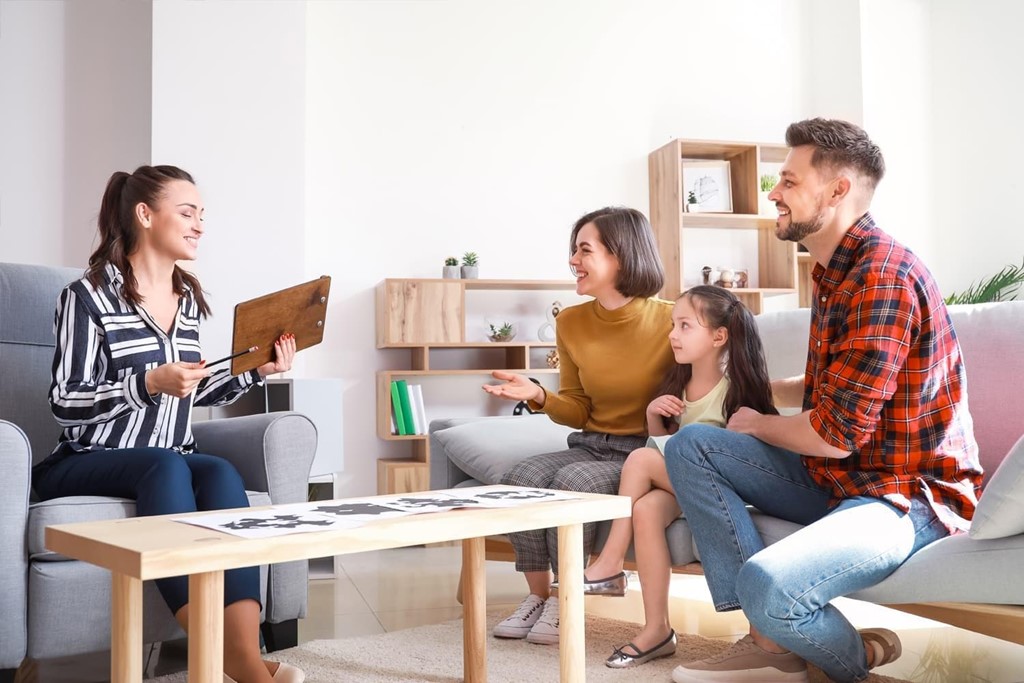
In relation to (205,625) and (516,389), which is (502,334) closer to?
(516,389)

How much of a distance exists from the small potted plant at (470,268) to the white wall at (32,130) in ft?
5.54

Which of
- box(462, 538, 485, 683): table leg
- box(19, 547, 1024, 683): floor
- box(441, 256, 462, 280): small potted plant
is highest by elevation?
box(441, 256, 462, 280): small potted plant

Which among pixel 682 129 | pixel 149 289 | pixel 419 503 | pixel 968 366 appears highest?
pixel 682 129

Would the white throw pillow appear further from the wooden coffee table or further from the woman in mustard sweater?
the woman in mustard sweater

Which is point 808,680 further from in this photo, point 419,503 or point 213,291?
point 213,291

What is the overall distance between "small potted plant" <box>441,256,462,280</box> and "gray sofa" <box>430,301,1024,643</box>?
1.50 meters

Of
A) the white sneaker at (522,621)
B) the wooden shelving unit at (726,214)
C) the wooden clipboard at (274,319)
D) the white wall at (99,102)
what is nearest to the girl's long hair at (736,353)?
the white sneaker at (522,621)

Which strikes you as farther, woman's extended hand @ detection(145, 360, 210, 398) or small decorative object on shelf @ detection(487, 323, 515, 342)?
small decorative object on shelf @ detection(487, 323, 515, 342)

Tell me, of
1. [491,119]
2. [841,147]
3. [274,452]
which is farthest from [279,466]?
[491,119]

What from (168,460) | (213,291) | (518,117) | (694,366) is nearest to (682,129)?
(518,117)

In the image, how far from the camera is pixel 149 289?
220cm

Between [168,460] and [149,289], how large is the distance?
1.63 ft

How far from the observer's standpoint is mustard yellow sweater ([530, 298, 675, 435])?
2312 mm

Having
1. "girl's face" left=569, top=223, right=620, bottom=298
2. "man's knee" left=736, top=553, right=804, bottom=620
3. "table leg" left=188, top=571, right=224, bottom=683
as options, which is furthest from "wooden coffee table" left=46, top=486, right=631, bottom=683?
"girl's face" left=569, top=223, right=620, bottom=298
